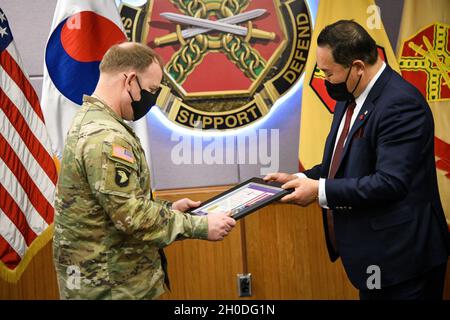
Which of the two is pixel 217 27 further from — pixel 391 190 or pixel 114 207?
pixel 114 207

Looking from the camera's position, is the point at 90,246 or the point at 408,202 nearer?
the point at 90,246

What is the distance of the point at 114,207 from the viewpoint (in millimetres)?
1688

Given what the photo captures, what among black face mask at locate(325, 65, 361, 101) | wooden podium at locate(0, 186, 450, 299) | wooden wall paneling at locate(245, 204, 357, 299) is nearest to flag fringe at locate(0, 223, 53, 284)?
wooden podium at locate(0, 186, 450, 299)

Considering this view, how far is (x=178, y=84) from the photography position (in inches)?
132

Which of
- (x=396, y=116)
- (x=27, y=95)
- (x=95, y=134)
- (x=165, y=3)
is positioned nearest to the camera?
(x=95, y=134)

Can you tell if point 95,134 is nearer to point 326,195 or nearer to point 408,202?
point 326,195

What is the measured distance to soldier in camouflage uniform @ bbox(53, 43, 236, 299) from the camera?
1688 mm

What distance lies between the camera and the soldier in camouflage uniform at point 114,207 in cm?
169

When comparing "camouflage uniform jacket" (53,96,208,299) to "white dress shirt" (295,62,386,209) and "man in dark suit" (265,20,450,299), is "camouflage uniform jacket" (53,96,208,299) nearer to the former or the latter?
"white dress shirt" (295,62,386,209)

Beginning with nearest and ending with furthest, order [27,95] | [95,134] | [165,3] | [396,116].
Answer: [95,134], [396,116], [27,95], [165,3]

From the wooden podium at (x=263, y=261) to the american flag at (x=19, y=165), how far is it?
13.2 inches

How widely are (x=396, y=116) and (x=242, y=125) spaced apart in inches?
60.8

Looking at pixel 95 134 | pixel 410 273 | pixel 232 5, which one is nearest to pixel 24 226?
pixel 95 134

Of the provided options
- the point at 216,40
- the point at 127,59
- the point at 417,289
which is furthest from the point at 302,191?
the point at 216,40
